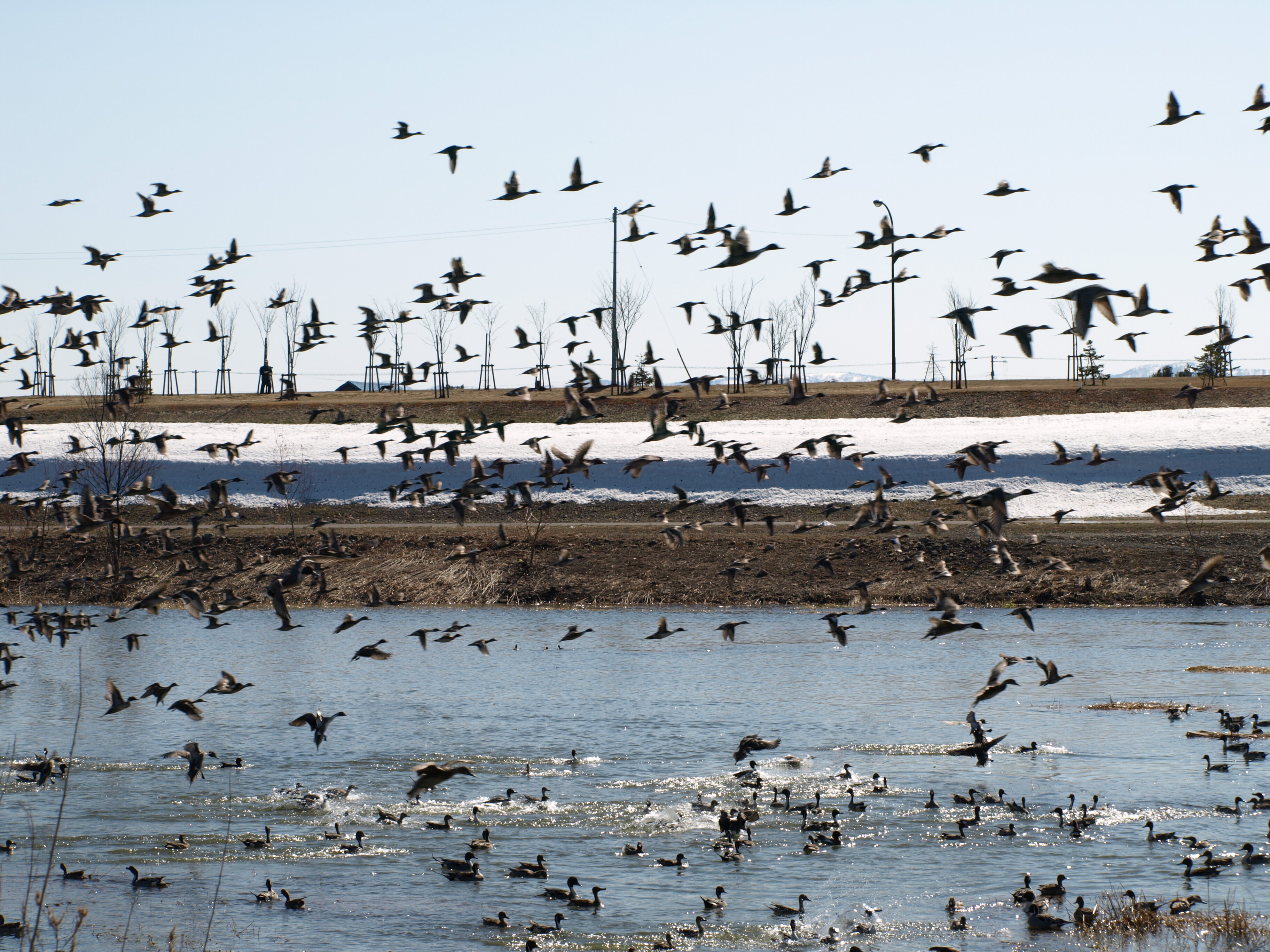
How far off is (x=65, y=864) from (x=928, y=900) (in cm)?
1303

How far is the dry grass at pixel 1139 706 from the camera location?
29.8 meters

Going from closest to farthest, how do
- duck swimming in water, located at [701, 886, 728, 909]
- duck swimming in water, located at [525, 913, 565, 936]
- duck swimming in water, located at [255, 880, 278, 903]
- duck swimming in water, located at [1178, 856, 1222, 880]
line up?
duck swimming in water, located at [525, 913, 565, 936] < duck swimming in water, located at [701, 886, 728, 909] < duck swimming in water, located at [255, 880, 278, 903] < duck swimming in water, located at [1178, 856, 1222, 880]

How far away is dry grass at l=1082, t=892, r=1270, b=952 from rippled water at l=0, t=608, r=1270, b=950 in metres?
0.68

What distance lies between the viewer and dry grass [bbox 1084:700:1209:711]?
2983 centimetres

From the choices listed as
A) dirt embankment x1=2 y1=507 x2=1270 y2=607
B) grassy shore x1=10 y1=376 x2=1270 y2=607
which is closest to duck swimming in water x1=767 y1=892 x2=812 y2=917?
grassy shore x1=10 y1=376 x2=1270 y2=607

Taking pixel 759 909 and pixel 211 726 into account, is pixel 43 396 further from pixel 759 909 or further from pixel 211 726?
pixel 759 909

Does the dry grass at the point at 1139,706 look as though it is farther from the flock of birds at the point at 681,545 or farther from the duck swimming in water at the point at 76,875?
the duck swimming in water at the point at 76,875

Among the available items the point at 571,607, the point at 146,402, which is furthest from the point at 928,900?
the point at 146,402

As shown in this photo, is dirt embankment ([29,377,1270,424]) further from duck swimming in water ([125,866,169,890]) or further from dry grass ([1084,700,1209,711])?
duck swimming in water ([125,866,169,890])

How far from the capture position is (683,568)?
163 feet

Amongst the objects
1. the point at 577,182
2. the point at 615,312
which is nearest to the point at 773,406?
the point at 615,312

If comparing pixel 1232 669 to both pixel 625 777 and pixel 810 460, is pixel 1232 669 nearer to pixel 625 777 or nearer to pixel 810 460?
pixel 625 777

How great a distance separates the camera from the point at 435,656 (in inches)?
1608

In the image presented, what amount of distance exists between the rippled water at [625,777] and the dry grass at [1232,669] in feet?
1.55
